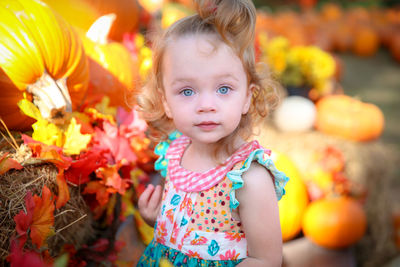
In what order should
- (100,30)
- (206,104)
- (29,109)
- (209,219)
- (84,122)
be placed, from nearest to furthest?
(206,104)
(209,219)
(29,109)
(84,122)
(100,30)

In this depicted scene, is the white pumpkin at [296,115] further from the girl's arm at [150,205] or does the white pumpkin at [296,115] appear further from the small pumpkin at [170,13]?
the girl's arm at [150,205]

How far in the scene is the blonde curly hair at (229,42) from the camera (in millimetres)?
1004

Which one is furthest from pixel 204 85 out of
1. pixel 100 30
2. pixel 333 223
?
pixel 333 223

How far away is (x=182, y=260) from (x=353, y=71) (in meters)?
5.47

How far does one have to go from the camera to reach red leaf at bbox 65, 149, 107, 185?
1.29 m

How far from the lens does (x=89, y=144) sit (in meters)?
1.41

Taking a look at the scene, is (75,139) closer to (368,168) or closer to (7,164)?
(7,164)

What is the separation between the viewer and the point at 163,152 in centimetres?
136

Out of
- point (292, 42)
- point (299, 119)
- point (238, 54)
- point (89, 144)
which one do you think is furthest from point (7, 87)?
point (292, 42)

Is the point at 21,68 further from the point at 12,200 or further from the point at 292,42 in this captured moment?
the point at 292,42

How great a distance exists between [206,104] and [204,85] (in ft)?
0.18

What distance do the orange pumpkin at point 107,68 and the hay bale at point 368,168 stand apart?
1006 mm

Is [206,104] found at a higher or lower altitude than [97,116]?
higher

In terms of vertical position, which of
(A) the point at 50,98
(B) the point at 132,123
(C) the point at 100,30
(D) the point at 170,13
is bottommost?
(B) the point at 132,123
